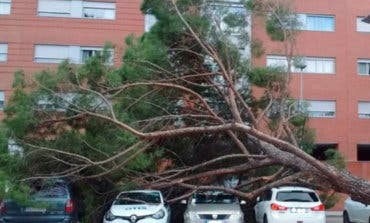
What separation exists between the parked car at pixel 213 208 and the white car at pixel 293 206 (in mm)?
950

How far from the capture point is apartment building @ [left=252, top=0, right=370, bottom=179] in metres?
38.5

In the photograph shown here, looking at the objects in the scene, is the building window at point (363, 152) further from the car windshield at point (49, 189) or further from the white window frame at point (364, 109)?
the car windshield at point (49, 189)

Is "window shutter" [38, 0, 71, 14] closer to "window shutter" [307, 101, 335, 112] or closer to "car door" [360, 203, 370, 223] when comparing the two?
"window shutter" [307, 101, 335, 112]

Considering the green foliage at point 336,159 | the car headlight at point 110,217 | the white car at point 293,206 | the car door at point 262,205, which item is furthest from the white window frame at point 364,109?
the car headlight at point 110,217

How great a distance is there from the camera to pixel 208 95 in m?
19.8

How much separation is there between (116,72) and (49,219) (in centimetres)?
435

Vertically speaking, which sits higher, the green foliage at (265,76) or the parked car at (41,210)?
the green foliage at (265,76)

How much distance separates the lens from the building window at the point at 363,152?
131 ft

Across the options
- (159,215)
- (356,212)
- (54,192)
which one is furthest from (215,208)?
(356,212)

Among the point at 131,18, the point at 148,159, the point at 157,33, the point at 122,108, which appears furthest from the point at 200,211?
the point at 131,18

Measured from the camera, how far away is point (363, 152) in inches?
1604

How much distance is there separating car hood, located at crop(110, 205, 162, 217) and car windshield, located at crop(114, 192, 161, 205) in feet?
1.34

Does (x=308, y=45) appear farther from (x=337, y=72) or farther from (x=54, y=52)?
(x=54, y=52)

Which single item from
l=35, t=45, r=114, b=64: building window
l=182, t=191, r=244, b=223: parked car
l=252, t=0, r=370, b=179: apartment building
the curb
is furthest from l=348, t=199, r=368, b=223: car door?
l=35, t=45, r=114, b=64: building window
